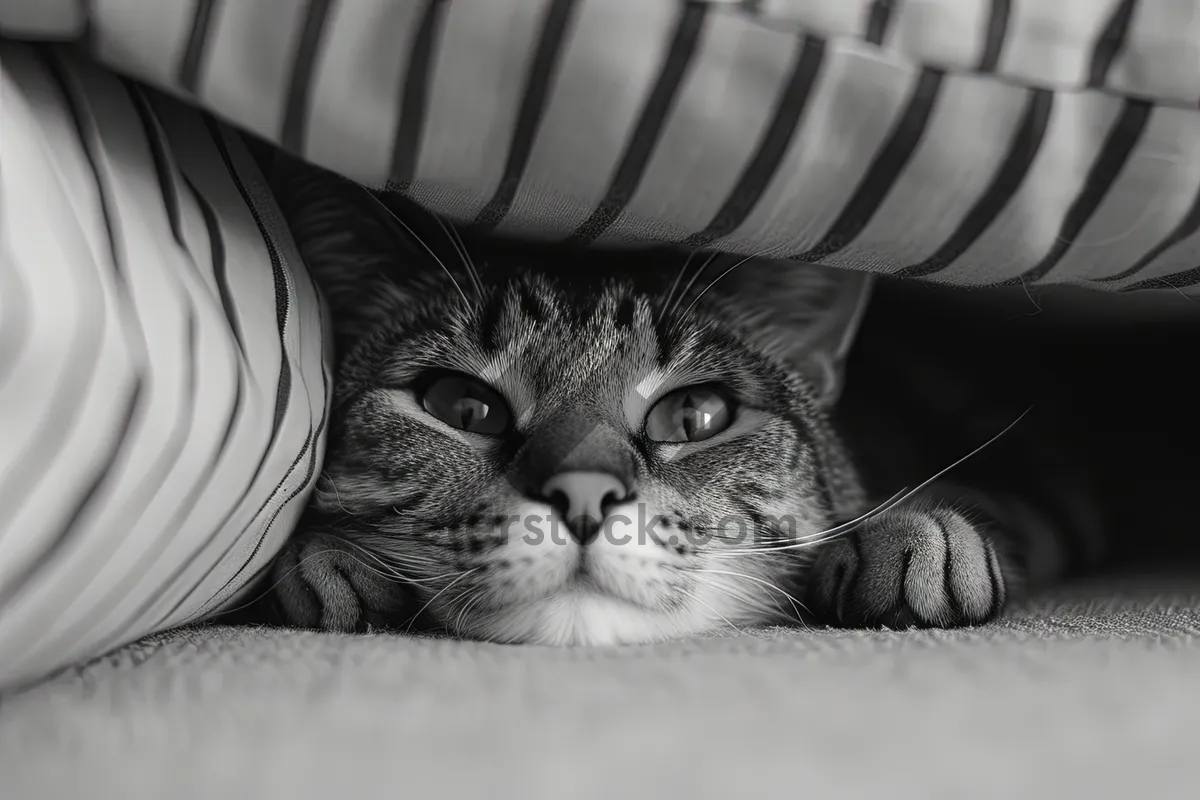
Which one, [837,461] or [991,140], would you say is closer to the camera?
[991,140]

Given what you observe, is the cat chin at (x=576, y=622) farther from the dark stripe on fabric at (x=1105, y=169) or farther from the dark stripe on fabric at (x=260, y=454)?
the dark stripe on fabric at (x=1105, y=169)

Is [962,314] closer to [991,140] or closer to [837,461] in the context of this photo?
[837,461]

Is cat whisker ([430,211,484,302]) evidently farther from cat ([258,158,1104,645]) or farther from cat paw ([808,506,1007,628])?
cat paw ([808,506,1007,628])

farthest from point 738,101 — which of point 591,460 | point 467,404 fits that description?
point 467,404

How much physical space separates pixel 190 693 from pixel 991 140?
524 mm

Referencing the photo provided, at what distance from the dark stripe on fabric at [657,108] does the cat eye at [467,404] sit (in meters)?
0.26

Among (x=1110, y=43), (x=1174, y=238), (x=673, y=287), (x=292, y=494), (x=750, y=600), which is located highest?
(x=1110, y=43)

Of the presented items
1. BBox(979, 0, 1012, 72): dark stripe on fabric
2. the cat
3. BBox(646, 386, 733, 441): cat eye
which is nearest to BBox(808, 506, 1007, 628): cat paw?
the cat

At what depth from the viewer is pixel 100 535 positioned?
0.41 metres

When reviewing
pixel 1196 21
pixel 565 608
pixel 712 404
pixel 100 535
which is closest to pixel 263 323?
Answer: pixel 100 535

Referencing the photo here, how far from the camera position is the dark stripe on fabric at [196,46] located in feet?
1.46

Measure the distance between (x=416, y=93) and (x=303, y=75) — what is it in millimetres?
60

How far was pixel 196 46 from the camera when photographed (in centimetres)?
45

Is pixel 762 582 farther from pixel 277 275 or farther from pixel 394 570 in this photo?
pixel 277 275
